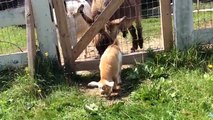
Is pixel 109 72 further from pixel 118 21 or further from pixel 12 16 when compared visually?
pixel 12 16

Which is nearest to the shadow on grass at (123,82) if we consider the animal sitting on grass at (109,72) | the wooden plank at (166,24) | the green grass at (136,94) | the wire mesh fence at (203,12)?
the green grass at (136,94)

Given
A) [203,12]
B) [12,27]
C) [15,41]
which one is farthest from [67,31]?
[203,12]

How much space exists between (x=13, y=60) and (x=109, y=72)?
155cm

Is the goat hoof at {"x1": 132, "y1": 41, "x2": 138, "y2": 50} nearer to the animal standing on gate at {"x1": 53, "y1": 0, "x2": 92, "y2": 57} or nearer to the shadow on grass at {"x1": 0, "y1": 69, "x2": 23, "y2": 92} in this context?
the animal standing on gate at {"x1": 53, "y1": 0, "x2": 92, "y2": 57}

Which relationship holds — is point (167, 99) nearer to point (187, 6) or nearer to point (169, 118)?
point (169, 118)

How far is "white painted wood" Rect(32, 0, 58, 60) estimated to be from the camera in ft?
18.9

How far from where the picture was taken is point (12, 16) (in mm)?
5922

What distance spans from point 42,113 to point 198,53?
2.29 metres

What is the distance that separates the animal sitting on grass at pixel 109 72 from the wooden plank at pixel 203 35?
112 centimetres

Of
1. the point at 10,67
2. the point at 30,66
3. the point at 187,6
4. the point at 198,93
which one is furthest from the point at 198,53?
the point at 10,67

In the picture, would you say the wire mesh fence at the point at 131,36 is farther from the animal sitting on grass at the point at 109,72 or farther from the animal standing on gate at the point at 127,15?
the animal sitting on grass at the point at 109,72

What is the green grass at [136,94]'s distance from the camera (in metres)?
4.52

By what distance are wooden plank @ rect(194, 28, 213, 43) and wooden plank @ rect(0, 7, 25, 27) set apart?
2.44 metres

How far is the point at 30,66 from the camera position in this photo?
5.46m
